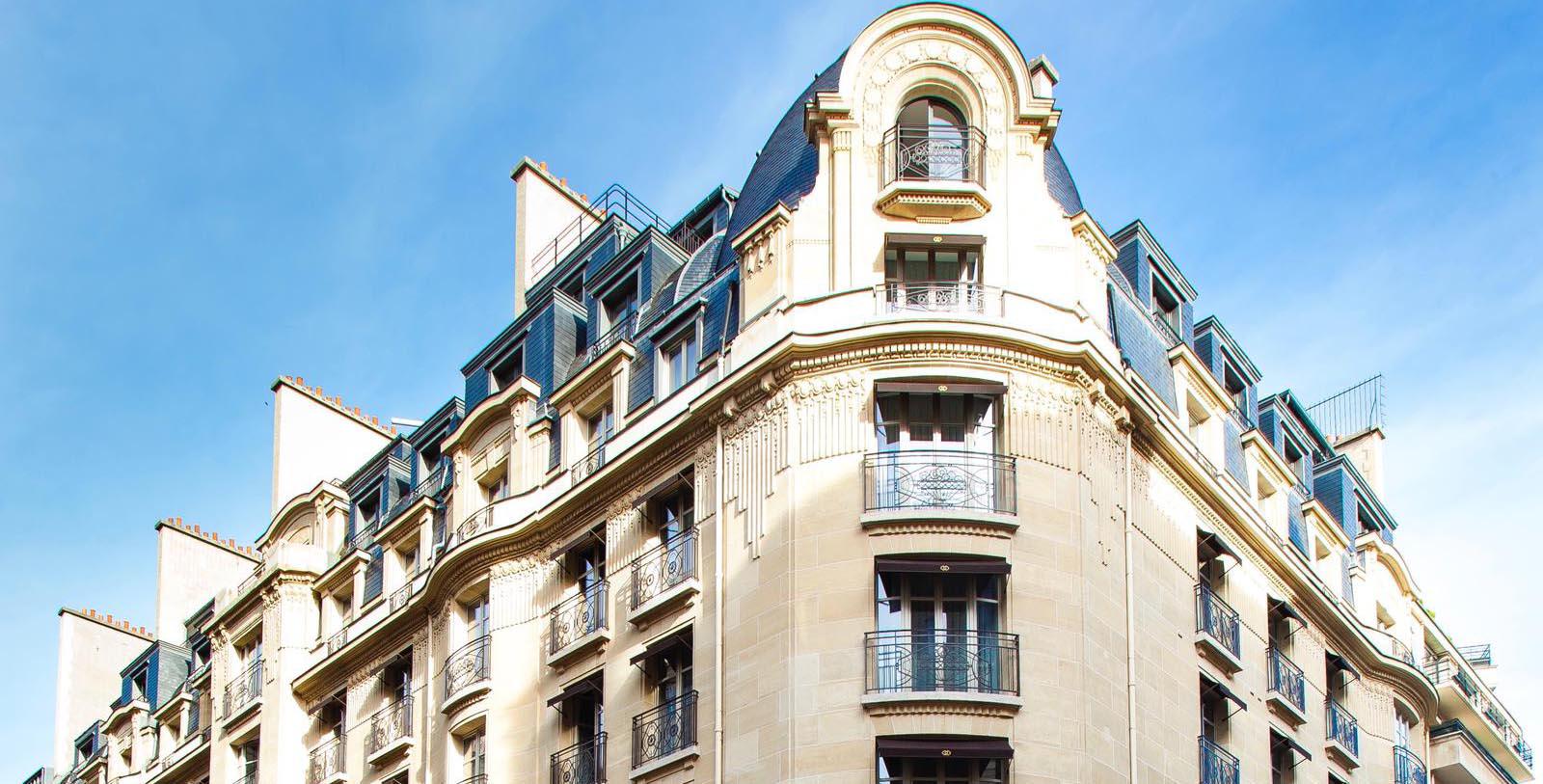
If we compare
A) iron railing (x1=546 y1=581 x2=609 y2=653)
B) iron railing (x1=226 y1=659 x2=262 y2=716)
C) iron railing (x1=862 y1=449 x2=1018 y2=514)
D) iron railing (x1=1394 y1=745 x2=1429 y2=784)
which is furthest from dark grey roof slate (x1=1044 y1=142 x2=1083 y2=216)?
iron railing (x1=226 y1=659 x2=262 y2=716)

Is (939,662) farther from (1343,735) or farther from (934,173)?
(1343,735)

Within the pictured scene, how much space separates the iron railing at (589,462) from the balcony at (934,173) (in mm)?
6810

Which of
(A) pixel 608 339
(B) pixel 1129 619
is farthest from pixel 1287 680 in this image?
(A) pixel 608 339

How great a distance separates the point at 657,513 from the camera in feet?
106

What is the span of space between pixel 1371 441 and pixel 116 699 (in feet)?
118

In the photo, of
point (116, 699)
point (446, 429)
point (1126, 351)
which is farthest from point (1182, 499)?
point (116, 699)

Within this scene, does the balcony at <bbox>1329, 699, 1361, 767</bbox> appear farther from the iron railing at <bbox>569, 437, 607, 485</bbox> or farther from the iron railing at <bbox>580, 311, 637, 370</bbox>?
the iron railing at <bbox>580, 311, 637, 370</bbox>

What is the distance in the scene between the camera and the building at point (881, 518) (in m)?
27.9

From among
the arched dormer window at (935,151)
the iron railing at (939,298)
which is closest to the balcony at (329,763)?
the iron railing at (939,298)

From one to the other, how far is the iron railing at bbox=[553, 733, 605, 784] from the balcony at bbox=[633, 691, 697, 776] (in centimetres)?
113

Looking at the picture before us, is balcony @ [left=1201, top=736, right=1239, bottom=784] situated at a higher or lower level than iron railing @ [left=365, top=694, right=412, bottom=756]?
lower

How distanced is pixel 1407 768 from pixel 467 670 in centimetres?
1822

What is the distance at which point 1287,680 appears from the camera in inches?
1373

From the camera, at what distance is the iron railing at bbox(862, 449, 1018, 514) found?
28359 mm
